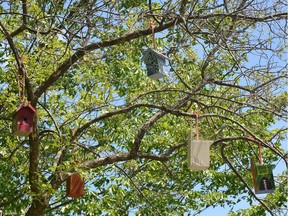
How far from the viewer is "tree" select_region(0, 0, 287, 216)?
15.3ft

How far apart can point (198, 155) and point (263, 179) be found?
70 cm

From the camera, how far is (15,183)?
20.2ft

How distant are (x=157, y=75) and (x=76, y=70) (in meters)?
2.42

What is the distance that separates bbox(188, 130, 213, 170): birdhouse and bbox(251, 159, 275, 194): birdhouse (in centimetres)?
58

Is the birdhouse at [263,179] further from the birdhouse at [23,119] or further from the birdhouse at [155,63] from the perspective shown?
the birdhouse at [23,119]

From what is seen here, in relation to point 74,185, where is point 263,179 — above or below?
below

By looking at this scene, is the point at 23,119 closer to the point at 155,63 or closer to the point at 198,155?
the point at 155,63

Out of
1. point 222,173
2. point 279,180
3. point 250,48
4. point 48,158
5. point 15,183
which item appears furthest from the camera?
point 222,173

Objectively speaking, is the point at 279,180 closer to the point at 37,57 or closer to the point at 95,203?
the point at 95,203

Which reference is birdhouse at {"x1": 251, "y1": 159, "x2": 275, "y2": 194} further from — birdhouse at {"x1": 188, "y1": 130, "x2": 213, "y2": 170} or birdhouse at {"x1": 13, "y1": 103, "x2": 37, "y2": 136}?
birdhouse at {"x1": 13, "y1": 103, "x2": 37, "y2": 136}

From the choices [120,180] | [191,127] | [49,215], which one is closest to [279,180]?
[191,127]

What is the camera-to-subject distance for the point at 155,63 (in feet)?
14.6

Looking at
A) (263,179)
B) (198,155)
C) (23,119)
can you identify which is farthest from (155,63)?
(263,179)

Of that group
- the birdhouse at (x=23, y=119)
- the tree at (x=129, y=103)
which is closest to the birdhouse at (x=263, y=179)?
the tree at (x=129, y=103)
